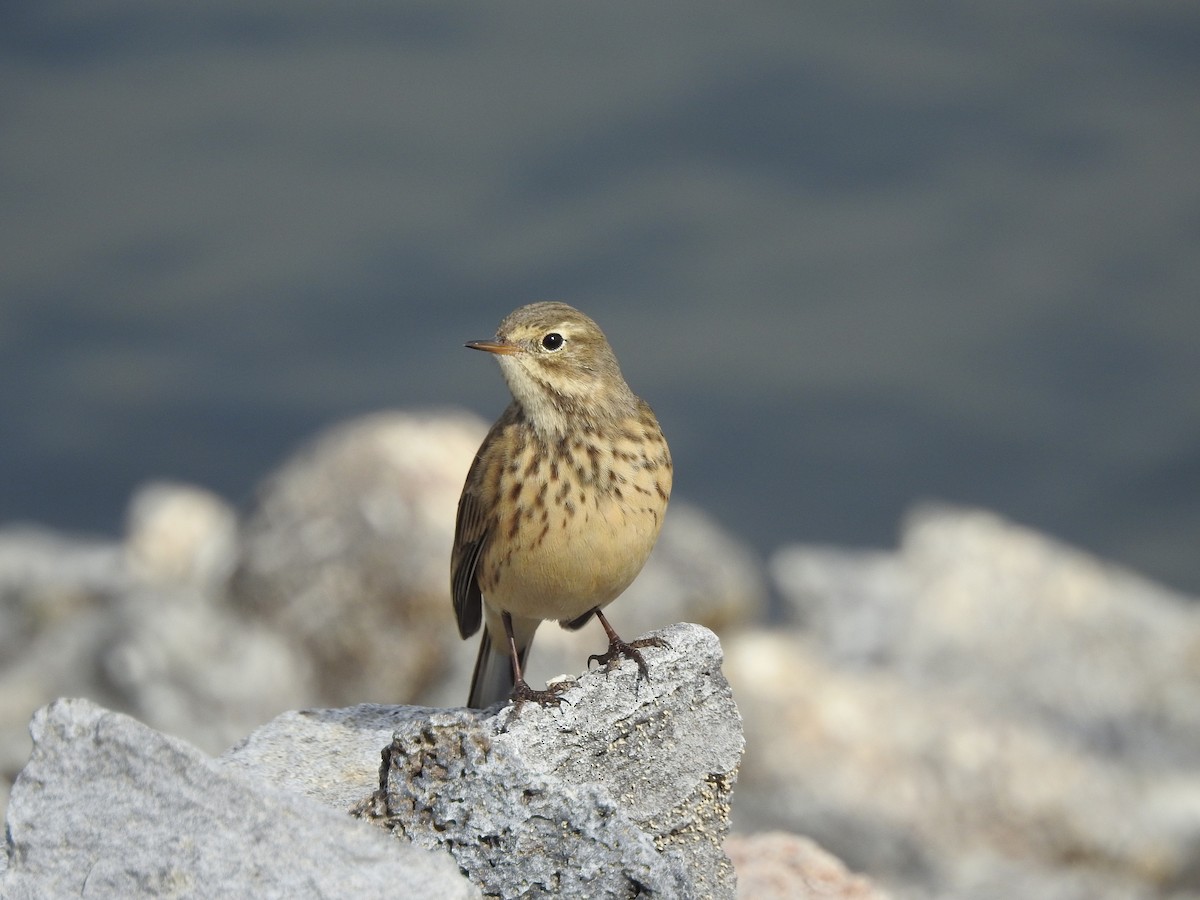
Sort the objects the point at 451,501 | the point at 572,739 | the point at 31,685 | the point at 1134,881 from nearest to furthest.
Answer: the point at 572,739 < the point at 1134,881 < the point at 31,685 < the point at 451,501

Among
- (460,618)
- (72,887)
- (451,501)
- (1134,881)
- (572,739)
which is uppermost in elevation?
(451,501)

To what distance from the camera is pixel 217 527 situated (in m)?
14.9

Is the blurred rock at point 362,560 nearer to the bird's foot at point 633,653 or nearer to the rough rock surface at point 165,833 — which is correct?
the bird's foot at point 633,653

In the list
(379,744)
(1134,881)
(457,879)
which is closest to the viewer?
(457,879)

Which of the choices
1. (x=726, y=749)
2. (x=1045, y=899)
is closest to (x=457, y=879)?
(x=726, y=749)

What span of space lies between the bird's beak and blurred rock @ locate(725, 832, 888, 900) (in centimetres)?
216

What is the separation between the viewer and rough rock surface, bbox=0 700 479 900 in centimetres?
436

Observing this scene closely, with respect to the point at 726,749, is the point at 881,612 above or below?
above

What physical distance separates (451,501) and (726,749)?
692 cm

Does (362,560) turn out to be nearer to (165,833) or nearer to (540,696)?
(540,696)

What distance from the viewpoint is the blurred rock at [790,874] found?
6527 mm

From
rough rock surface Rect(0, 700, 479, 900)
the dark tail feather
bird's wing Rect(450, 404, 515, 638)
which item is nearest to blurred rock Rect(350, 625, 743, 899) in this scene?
rough rock surface Rect(0, 700, 479, 900)

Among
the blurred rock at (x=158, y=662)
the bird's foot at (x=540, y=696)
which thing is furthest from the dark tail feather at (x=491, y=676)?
A: the blurred rock at (x=158, y=662)

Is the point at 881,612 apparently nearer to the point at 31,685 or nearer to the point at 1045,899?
the point at 1045,899
